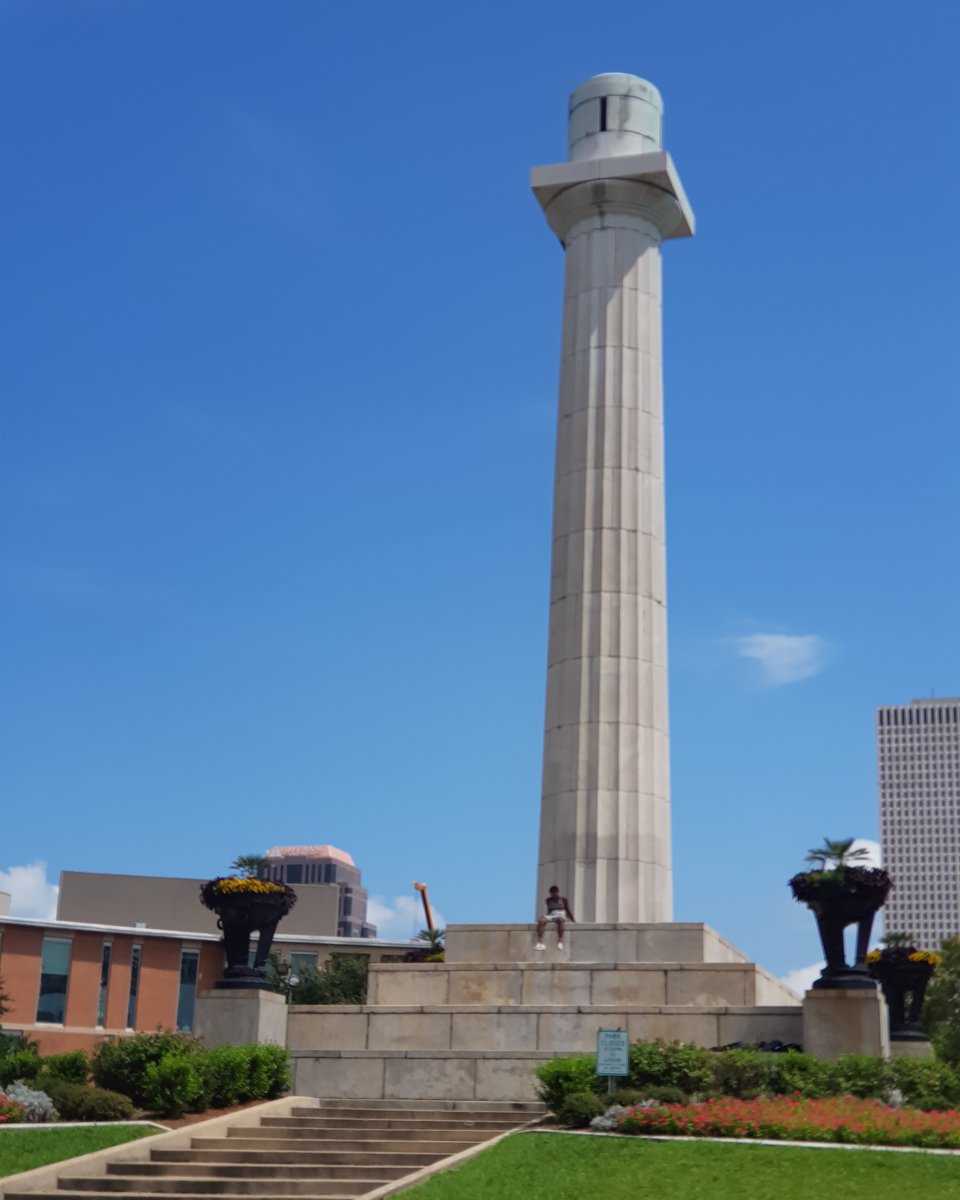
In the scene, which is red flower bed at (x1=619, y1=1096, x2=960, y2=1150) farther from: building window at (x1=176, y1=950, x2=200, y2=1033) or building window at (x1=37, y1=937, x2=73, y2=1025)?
building window at (x1=176, y1=950, x2=200, y2=1033)

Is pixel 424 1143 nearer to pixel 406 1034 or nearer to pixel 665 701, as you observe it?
pixel 406 1034

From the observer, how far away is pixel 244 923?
30.8 m

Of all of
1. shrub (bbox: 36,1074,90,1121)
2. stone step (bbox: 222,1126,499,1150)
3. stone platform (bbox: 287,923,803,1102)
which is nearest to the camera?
stone step (bbox: 222,1126,499,1150)

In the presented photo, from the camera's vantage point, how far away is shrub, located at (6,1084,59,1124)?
2523cm

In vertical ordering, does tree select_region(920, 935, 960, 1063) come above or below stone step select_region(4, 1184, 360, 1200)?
above

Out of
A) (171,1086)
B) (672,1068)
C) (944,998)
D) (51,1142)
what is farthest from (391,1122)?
(944,998)

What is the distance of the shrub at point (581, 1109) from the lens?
2375 cm

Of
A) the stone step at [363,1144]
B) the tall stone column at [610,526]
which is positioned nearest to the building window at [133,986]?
the tall stone column at [610,526]

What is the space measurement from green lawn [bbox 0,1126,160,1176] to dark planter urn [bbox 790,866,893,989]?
11.7 m

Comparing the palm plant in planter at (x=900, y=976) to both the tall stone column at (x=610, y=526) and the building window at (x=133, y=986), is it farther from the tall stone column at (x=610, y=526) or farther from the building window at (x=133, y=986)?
the building window at (x=133, y=986)

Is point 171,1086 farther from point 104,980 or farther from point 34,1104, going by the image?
point 104,980

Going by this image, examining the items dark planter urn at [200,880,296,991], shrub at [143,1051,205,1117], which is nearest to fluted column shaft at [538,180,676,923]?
dark planter urn at [200,880,296,991]

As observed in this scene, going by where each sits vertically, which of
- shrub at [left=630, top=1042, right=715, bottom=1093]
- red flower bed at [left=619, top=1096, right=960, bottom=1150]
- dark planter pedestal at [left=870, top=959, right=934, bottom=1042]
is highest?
dark planter pedestal at [left=870, top=959, right=934, bottom=1042]

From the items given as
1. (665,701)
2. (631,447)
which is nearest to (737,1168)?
(665,701)
